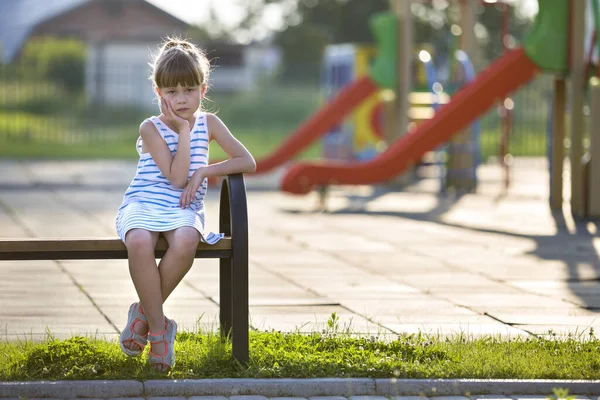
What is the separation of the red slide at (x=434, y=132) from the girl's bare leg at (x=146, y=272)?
8.34 m

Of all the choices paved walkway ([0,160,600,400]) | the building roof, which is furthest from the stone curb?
the building roof

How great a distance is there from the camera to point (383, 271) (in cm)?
866

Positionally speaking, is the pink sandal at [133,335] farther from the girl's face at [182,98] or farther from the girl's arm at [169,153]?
the girl's face at [182,98]

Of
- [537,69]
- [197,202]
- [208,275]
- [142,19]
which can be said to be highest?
[142,19]

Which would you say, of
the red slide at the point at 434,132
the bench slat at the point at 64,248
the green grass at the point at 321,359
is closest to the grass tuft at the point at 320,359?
the green grass at the point at 321,359

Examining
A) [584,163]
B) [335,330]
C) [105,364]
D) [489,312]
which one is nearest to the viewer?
[105,364]

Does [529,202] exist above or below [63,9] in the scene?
below

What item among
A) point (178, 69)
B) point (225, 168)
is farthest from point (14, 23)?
point (225, 168)

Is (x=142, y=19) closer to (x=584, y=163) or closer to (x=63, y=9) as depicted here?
(x=63, y=9)

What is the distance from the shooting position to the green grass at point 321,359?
4875 mm

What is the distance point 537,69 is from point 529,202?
8.25 ft

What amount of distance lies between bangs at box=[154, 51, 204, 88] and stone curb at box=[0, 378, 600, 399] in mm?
1338

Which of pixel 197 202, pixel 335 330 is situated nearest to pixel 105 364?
pixel 197 202

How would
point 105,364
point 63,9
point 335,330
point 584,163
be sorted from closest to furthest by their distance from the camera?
point 105,364
point 335,330
point 584,163
point 63,9
